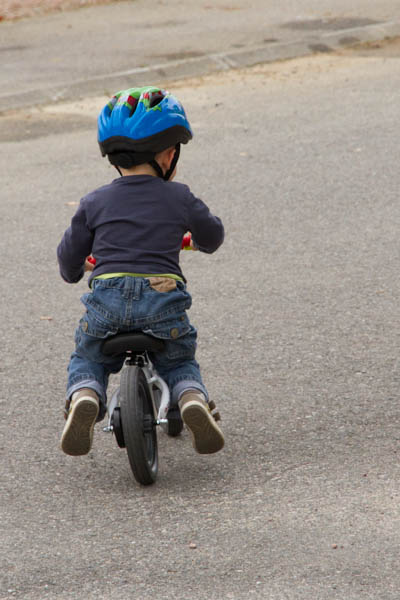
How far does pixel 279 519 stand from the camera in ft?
12.1

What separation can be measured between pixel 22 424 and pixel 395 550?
188cm

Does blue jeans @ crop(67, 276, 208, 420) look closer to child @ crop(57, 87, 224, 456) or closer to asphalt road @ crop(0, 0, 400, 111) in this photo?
child @ crop(57, 87, 224, 456)

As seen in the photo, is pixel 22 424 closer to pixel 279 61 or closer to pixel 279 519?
pixel 279 519

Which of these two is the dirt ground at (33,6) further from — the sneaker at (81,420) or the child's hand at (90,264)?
the sneaker at (81,420)

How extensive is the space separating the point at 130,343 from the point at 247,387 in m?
1.22

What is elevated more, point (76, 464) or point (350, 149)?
point (76, 464)

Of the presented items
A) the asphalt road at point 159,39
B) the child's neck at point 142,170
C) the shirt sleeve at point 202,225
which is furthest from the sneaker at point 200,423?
the asphalt road at point 159,39

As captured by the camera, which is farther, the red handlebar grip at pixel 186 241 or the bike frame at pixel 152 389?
the red handlebar grip at pixel 186 241

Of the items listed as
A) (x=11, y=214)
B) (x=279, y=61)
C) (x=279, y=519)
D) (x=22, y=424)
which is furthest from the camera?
(x=279, y=61)

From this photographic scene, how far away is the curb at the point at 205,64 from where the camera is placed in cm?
1065

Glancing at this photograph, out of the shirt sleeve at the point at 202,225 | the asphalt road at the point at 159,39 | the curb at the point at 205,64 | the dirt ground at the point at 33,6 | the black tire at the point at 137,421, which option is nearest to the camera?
the black tire at the point at 137,421

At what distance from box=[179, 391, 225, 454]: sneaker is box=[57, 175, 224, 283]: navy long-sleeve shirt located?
1.69ft

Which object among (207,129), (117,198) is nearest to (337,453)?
(117,198)

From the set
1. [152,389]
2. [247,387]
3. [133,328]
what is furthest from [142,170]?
[247,387]
